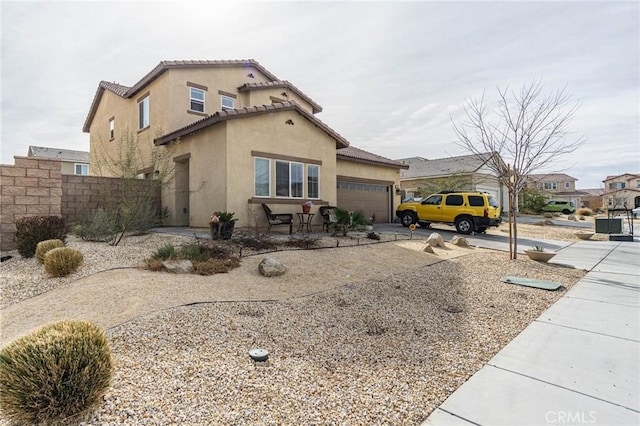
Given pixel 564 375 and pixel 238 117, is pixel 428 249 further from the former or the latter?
pixel 238 117

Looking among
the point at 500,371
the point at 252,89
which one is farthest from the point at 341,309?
the point at 252,89

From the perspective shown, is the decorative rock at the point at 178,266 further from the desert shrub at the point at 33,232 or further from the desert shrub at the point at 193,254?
the desert shrub at the point at 33,232

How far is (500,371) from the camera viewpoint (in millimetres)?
3291

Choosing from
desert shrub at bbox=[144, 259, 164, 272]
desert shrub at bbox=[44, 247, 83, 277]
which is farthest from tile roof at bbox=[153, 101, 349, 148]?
desert shrub at bbox=[44, 247, 83, 277]

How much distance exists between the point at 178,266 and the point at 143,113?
13112mm

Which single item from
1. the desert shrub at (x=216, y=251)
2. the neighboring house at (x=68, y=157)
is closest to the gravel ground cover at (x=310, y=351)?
the desert shrub at (x=216, y=251)

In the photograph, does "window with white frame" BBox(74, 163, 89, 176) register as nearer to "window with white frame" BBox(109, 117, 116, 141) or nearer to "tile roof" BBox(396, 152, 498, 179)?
"window with white frame" BBox(109, 117, 116, 141)

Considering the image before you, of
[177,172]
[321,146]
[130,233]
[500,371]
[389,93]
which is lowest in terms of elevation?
[500,371]

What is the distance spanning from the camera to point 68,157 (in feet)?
101

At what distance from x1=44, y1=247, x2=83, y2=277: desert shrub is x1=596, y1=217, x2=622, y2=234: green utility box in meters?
20.7

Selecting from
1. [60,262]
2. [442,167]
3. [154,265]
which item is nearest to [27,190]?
[60,262]

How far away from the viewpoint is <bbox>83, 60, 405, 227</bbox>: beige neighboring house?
11.3m

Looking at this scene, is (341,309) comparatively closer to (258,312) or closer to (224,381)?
(258,312)

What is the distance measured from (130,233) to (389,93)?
10.3 m
